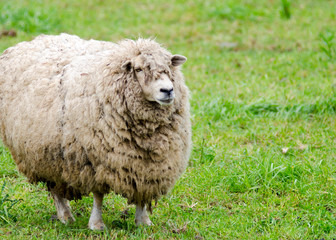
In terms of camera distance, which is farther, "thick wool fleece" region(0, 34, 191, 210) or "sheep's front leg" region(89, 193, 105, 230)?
"sheep's front leg" region(89, 193, 105, 230)

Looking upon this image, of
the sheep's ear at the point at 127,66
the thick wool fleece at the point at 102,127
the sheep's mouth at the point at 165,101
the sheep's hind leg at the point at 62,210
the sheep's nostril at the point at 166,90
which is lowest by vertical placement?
the sheep's hind leg at the point at 62,210

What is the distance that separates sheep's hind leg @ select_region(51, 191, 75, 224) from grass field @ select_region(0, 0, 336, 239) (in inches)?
3.8

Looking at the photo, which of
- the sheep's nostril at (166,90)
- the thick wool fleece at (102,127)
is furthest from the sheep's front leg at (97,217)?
the sheep's nostril at (166,90)

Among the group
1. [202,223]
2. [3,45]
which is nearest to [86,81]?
[202,223]

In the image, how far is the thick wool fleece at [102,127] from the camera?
395 cm

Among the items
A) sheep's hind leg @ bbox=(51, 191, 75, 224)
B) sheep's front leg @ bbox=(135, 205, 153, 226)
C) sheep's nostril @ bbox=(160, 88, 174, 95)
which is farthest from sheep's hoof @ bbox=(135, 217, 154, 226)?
sheep's nostril @ bbox=(160, 88, 174, 95)

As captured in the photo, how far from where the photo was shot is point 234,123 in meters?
6.37

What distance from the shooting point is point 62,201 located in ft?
15.0

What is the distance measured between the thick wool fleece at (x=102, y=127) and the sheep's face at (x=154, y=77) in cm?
1

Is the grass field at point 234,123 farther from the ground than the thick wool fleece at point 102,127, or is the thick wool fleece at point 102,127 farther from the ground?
the thick wool fleece at point 102,127

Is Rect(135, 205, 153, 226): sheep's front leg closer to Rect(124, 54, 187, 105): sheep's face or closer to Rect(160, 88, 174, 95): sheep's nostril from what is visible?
Rect(124, 54, 187, 105): sheep's face

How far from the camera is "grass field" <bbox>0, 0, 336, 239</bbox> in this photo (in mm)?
4375

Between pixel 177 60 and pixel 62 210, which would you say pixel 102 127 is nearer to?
pixel 177 60

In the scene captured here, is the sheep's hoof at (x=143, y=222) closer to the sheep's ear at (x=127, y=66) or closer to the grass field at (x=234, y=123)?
the grass field at (x=234, y=123)
